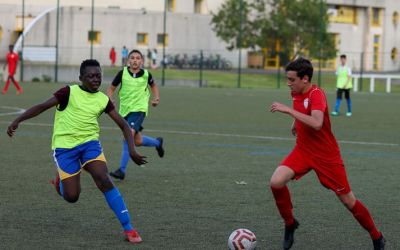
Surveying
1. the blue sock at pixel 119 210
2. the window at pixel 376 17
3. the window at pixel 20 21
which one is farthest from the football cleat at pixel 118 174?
the window at pixel 376 17

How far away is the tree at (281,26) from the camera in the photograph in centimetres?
5878

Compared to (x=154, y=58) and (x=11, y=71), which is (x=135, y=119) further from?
(x=154, y=58)

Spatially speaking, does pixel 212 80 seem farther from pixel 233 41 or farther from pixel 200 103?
pixel 200 103

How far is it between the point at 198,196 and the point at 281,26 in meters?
50.5

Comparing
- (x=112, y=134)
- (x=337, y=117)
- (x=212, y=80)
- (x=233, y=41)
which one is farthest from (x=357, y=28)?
(x=112, y=134)

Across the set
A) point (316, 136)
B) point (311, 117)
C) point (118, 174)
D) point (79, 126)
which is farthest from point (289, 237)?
point (118, 174)

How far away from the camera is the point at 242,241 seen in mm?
7824

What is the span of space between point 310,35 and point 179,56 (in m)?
9.21

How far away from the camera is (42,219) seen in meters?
9.40

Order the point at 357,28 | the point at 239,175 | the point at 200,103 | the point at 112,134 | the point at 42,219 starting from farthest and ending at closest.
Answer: the point at 357,28
the point at 200,103
the point at 112,134
the point at 239,175
the point at 42,219

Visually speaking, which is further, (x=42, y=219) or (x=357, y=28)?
(x=357, y=28)

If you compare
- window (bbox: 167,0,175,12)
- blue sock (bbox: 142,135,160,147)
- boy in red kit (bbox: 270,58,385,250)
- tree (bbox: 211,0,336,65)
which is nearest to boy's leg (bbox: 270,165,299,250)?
boy in red kit (bbox: 270,58,385,250)

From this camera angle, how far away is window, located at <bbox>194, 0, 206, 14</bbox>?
74.2 m

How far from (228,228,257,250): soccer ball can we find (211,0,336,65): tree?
49.5 m
